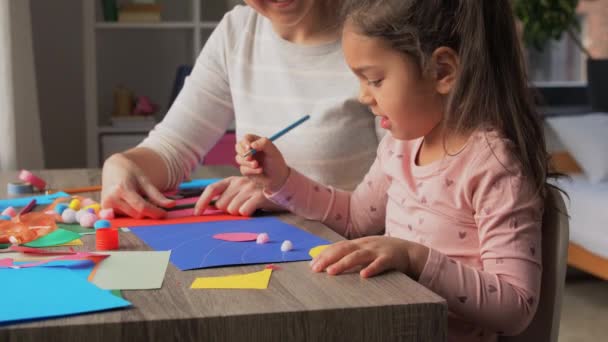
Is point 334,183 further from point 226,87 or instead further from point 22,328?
point 22,328

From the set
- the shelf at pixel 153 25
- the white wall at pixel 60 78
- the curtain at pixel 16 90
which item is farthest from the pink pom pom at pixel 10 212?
the white wall at pixel 60 78

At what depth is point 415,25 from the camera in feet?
3.78

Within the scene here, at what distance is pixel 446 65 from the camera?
117 centimetres

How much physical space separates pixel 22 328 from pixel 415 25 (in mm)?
669

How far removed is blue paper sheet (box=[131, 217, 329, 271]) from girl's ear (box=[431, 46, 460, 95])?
11.1 inches

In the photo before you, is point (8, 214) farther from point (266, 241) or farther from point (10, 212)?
point (266, 241)

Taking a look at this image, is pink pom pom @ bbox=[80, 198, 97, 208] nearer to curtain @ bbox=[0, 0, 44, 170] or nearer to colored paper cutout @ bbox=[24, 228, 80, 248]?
colored paper cutout @ bbox=[24, 228, 80, 248]

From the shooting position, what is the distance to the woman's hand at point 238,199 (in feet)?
4.35

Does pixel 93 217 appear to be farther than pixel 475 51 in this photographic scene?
Yes

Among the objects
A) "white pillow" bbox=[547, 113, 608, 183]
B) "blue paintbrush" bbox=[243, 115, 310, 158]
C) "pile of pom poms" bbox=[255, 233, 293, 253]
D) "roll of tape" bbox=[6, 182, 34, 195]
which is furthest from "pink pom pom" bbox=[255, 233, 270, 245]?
"white pillow" bbox=[547, 113, 608, 183]

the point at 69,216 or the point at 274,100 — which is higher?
the point at 274,100

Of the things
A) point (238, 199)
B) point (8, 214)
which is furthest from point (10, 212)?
point (238, 199)

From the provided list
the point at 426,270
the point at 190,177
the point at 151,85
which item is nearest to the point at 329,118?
the point at 190,177

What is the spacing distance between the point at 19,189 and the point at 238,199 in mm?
515
